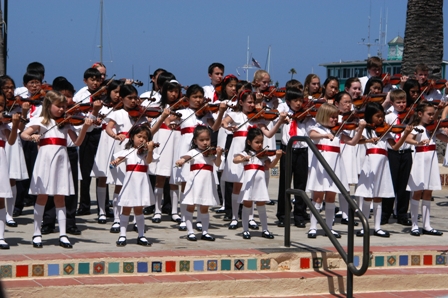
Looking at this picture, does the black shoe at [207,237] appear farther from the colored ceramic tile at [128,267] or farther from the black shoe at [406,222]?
the black shoe at [406,222]

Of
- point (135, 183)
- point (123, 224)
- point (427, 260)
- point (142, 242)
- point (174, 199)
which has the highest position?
point (135, 183)

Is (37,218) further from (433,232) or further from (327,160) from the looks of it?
(433,232)

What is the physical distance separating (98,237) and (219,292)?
1.83 meters

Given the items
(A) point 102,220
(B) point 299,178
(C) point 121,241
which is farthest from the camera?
(B) point 299,178

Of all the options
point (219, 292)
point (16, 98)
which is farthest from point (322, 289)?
point (16, 98)

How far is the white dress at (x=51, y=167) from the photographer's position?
304 inches

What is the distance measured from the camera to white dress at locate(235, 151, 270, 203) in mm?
8539

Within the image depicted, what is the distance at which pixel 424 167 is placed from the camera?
925 centimetres

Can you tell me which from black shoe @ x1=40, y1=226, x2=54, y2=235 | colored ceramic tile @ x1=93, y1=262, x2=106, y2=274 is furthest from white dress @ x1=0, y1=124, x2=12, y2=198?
colored ceramic tile @ x1=93, y1=262, x2=106, y2=274

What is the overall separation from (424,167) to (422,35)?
6.39 m

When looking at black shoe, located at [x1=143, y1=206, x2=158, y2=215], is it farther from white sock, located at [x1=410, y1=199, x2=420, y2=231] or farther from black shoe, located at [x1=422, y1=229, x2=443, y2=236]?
black shoe, located at [x1=422, y1=229, x2=443, y2=236]

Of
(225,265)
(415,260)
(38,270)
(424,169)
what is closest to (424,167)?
(424,169)

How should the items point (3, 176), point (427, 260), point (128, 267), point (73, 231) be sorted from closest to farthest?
point (128, 267), point (3, 176), point (427, 260), point (73, 231)

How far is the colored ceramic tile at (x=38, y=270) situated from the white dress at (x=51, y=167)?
1.00 m
